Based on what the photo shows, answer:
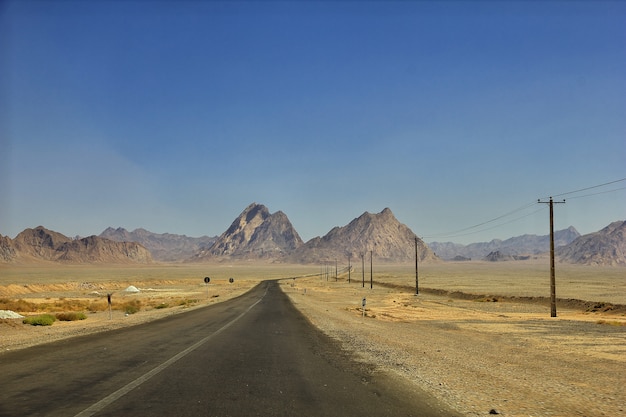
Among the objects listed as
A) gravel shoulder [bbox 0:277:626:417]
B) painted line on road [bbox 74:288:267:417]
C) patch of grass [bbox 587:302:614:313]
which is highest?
painted line on road [bbox 74:288:267:417]

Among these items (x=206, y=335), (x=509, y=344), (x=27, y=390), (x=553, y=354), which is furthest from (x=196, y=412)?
(x=509, y=344)

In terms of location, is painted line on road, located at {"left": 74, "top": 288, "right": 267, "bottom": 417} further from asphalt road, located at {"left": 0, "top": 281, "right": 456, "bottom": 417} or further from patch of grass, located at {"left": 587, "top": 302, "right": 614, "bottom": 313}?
patch of grass, located at {"left": 587, "top": 302, "right": 614, "bottom": 313}

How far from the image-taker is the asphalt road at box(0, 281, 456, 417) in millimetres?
8219

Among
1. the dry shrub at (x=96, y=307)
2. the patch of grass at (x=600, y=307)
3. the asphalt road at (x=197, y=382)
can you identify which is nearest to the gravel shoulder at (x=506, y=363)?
the asphalt road at (x=197, y=382)

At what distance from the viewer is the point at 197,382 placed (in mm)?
10359

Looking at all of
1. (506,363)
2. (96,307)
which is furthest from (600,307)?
(96,307)

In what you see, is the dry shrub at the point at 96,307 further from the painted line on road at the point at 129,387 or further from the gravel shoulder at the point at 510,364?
the painted line on road at the point at 129,387

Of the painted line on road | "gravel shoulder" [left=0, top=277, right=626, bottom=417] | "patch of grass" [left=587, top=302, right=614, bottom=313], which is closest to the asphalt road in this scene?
the painted line on road

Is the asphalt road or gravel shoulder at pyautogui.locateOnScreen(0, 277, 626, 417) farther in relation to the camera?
gravel shoulder at pyautogui.locateOnScreen(0, 277, 626, 417)

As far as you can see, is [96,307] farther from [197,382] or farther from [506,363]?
[506,363]

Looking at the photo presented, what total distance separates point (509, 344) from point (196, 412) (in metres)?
16.1

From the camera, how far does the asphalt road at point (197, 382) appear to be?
8219 mm

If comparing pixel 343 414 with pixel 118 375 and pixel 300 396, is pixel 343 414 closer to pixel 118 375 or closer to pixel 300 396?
pixel 300 396

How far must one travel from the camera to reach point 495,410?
8828mm
